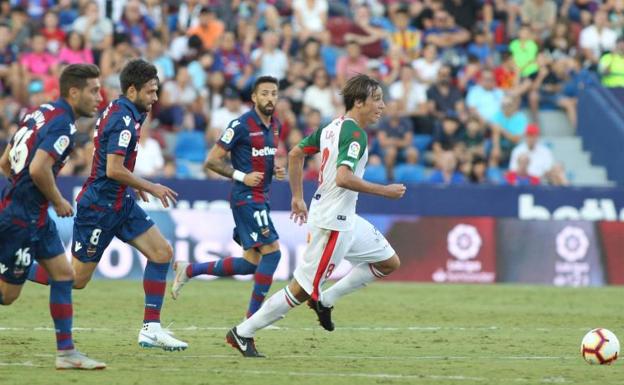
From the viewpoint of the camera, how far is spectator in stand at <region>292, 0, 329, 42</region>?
25.4 m

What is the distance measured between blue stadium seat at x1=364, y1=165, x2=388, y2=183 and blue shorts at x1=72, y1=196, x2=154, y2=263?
10.9 metres

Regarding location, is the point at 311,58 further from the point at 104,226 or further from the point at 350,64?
the point at 104,226

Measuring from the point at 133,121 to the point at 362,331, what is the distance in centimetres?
363

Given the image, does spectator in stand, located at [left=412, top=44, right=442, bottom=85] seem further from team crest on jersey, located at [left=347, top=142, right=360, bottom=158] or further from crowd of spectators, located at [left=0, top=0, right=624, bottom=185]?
team crest on jersey, located at [left=347, top=142, right=360, bottom=158]

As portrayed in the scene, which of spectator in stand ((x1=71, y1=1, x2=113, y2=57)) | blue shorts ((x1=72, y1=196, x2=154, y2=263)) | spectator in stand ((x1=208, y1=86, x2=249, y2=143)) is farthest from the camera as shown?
spectator in stand ((x1=71, y1=1, x2=113, y2=57))

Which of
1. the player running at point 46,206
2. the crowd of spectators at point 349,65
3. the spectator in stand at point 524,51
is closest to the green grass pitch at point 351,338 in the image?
the player running at point 46,206

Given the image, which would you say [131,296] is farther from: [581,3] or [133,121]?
[581,3]

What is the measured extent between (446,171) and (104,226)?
38.8ft

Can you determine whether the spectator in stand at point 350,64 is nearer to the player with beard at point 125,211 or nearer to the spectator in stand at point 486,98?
the spectator in stand at point 486,98

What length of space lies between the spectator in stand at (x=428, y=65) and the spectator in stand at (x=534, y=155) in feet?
7.62

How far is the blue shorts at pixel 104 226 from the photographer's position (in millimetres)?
11641

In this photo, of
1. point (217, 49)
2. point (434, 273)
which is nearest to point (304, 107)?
point (217, 49)

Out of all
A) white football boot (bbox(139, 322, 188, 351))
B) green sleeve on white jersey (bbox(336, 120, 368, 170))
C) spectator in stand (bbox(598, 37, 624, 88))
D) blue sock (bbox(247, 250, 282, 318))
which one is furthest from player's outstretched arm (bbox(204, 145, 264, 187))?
spectator in stand (bbox(598, 37, 624, 88))

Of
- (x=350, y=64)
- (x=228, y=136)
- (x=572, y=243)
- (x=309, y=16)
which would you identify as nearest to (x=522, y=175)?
(x=572, y=243)
